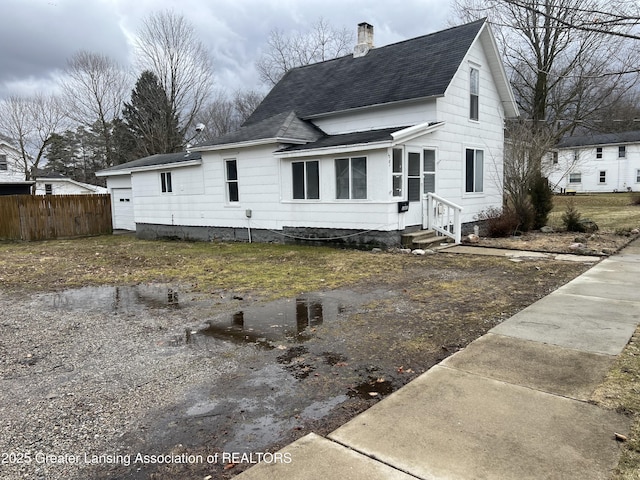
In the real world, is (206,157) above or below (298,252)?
above

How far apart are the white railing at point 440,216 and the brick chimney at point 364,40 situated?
7537 millimetres

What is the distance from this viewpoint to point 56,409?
11.5ft

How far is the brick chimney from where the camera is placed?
670 inches

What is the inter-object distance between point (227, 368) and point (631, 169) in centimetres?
4638

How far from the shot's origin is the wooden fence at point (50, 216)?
60.7 feet

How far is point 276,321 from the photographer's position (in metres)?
5.85

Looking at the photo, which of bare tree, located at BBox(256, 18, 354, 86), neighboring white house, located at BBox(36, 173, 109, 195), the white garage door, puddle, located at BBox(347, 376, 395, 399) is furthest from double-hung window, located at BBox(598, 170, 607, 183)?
neighboring white house, located at BBox(36, 173, 109, 195)

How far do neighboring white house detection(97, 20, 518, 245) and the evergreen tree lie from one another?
596 inches

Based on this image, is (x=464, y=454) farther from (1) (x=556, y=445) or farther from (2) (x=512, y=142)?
(2) (x=512, y=142)

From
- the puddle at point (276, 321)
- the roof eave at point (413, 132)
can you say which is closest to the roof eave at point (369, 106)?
the roof eave at point (413, 132)

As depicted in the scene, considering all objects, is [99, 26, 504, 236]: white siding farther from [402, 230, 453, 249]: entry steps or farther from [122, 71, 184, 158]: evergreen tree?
[122, 71, 184, 158]: evergreen tree

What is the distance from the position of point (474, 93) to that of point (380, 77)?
10.4 ft

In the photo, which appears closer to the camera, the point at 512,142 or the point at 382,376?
the point at 382,376

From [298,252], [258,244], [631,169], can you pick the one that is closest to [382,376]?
[298,252]
